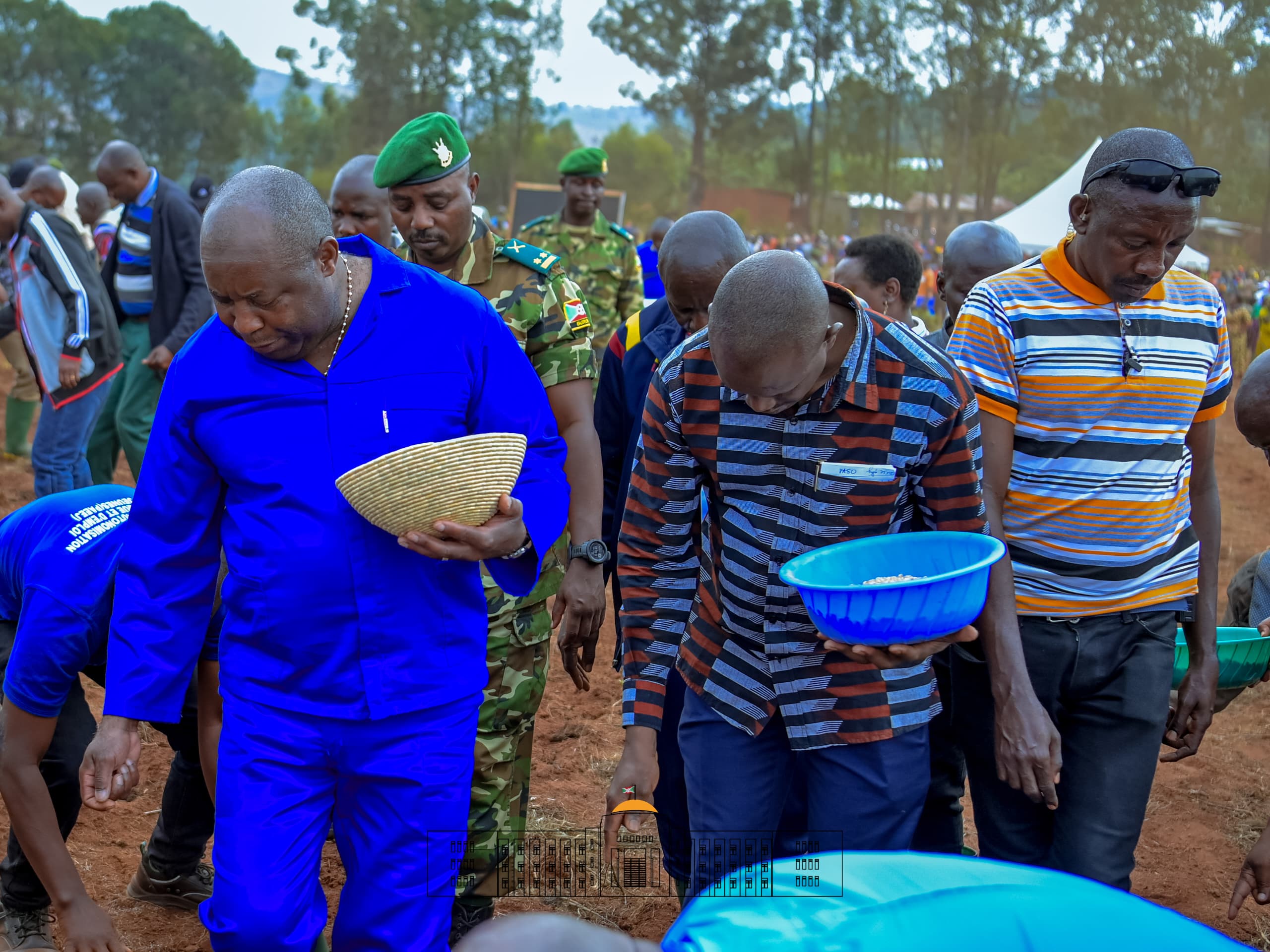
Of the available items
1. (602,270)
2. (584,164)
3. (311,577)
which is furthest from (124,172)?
(311,577)

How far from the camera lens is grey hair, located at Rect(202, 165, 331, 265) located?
242cm

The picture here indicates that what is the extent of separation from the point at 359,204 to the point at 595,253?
292cm

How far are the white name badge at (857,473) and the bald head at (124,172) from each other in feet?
20.1

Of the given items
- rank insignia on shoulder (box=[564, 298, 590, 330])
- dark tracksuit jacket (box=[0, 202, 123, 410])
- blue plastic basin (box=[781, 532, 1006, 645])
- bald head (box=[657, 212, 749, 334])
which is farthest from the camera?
dark tracksuit jacket (box=[0, 202, 123, 410])

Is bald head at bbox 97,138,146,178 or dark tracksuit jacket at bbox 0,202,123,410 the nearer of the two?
dark tracksuit jacket at bbox 0,202,123,410

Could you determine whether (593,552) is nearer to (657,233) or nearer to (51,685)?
(51,685)

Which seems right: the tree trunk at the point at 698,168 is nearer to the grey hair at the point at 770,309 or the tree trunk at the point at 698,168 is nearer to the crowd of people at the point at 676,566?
the crowd of people at the point at 676,566

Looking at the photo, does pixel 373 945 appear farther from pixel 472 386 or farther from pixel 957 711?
pixel 957 711

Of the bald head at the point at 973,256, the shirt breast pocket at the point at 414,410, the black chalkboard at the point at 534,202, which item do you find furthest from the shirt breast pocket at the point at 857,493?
the black chalkboard at the point at 534,202

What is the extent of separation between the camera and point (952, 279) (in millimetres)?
4676

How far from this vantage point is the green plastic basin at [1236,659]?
10.8 feet

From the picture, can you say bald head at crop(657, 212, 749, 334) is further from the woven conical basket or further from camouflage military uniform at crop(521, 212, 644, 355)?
camouflage military uniform at crop(521, 212, 644, 355)

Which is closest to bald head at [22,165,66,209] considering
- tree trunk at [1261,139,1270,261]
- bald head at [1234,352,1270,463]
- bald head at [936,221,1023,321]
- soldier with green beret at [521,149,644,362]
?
soldier with green beret at [521,149,644,362]

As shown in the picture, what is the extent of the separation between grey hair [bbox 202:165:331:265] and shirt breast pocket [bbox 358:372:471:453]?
12.7 inches
